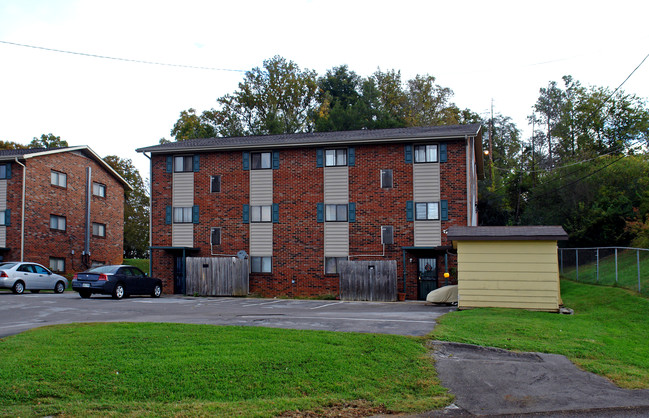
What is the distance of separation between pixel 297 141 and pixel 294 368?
20.4 metres

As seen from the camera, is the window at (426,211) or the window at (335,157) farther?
the window at (335,157)

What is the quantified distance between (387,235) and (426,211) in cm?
206

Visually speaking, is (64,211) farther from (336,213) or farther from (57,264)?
(336,213)

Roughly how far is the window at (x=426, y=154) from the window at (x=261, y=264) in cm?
842

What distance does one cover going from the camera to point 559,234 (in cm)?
1609

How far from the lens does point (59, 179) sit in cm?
3625

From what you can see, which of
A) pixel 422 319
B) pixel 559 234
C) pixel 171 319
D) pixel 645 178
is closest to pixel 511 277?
pixel 559 234

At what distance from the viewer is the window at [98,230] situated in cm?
3978

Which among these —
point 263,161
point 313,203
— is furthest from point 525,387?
point 263,161

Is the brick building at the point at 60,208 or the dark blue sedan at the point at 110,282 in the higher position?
the brick building at the point at 60,208

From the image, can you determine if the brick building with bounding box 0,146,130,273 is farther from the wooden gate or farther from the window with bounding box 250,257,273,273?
the wooden gate

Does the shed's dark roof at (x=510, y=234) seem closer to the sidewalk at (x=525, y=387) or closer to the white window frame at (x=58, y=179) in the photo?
the sidewalk at (x=525, y=387)

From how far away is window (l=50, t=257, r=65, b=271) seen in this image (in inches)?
1389

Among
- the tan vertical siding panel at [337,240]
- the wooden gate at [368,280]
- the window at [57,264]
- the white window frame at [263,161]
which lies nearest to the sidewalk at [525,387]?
the wooden gate at [368,280]
